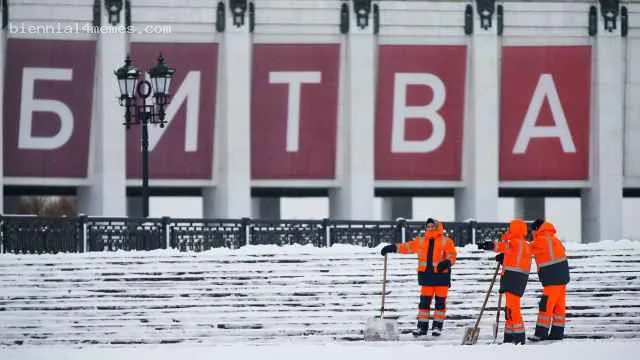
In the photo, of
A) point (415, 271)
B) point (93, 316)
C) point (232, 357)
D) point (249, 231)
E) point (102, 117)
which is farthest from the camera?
point (102, 117)

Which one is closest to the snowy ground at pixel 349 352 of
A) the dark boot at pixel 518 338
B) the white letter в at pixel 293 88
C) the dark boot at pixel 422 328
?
the dark boot at pixel 518 338

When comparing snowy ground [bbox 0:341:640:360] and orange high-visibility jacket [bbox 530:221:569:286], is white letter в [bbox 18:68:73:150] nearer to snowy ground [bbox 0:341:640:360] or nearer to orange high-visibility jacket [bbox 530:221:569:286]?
snowy ground [bbox 0:341:640:360]

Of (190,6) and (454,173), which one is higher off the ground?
(190,6)

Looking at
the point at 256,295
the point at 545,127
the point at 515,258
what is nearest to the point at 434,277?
the point at 515,258

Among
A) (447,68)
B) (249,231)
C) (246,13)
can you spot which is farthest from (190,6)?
(249,231)

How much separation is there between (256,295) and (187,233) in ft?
16.1

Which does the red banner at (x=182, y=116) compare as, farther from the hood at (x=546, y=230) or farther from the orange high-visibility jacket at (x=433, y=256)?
the hood at (x=546, y=230)

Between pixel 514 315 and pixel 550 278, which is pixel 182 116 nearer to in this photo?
pixel 550 278

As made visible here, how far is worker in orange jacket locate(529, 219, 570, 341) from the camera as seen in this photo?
2261 cm

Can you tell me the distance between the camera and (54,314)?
25.9 m

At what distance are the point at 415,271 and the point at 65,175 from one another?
2067 centimetres

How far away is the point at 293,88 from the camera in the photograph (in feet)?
157

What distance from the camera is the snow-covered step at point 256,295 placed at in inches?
986

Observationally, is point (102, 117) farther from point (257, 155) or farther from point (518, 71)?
point (518, 71)
